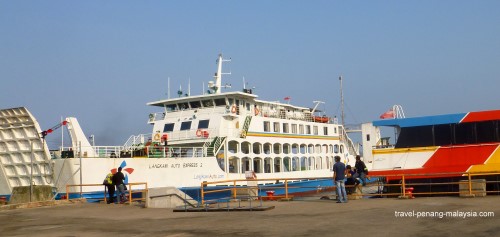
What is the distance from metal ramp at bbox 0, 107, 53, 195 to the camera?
2225 centimetres

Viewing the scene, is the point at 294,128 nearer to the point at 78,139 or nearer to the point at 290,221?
the point at 78,139

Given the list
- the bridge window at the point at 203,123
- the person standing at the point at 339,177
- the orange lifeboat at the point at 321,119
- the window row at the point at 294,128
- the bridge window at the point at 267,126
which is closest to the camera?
the person standing at the point at 339,177

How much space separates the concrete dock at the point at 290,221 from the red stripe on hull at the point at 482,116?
4754mm

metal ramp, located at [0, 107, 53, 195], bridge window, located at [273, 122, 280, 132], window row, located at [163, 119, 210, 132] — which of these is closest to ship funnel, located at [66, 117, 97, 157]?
metal ramp, located at [0, 107, 53, 195]

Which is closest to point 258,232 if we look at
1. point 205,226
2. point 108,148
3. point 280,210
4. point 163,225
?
point 205,226

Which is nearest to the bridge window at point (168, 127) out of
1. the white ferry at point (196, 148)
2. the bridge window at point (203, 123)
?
the white ferry at point (196, 148)

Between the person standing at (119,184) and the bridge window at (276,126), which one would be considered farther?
the bridge window at (276,126)

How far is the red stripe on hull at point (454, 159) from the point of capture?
19.4 m

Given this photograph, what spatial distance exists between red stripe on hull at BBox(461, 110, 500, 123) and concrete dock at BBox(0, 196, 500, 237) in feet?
15.6

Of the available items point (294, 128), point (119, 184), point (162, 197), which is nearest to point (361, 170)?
point (162, 197)

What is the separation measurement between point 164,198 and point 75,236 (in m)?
7.34

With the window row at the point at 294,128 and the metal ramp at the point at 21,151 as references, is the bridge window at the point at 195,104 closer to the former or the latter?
the window row at the point at 294,128

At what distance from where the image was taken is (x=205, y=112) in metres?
32.5

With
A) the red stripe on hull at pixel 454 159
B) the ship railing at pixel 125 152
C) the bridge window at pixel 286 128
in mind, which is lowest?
the red stripe on hull at pixel 454 159
